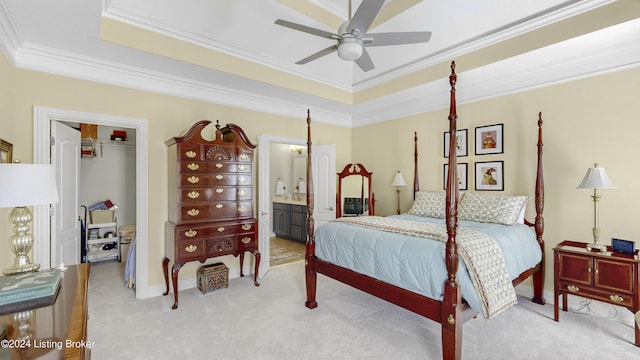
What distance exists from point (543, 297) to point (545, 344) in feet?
3.48

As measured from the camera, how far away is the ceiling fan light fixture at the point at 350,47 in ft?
7.46

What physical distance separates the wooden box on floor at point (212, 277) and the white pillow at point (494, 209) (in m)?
3.09

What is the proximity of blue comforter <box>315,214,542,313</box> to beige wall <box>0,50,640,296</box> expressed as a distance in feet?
2.06

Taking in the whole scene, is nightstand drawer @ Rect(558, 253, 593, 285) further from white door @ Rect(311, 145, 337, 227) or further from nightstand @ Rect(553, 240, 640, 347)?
white door @ Rect(311, 145, 337, 227)

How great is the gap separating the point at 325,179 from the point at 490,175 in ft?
8.11

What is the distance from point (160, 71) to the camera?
3406 mm

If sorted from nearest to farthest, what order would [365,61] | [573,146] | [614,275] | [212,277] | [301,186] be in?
[614,275] → [365,61] → [573,146] → [212,277] → [301,186]

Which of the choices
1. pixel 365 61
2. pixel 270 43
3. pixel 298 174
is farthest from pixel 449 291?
pixel 298 174

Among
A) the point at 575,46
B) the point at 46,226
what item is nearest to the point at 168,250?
the point at 46,226

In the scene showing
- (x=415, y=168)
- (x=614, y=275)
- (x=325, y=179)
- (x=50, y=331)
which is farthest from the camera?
(x=325, y=179)

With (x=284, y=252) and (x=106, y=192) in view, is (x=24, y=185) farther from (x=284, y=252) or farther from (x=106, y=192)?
(x=284, y=252)

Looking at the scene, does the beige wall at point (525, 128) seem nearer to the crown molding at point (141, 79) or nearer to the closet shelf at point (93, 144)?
the crown molding at point (141, 79)

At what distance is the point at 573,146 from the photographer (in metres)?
3.14

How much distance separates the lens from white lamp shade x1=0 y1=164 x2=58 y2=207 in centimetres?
159
